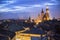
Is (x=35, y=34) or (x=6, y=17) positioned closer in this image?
(x=35, y=34)

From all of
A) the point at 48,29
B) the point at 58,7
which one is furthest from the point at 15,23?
the point at 58,7

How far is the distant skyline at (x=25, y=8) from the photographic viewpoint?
8.98 ft

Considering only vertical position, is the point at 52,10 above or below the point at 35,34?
above

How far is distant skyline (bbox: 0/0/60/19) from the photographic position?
274cm

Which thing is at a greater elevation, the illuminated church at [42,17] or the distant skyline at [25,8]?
the distant skyline at [25,8]

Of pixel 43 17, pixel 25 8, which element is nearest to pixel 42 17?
pixel 43 17

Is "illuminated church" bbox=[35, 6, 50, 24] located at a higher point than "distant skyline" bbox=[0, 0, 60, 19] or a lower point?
lower

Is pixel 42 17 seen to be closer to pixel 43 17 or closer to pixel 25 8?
pixel 43 17

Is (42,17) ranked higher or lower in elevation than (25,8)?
lower

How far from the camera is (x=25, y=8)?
2.80 m

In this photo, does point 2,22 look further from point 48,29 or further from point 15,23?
point 48,29

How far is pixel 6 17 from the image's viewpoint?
2855 mm

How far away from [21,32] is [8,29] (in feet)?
0.80

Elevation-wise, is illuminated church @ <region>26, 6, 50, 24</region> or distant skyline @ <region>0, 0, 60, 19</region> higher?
distant skyline @ <region>0, 0, 60, 19</region>
